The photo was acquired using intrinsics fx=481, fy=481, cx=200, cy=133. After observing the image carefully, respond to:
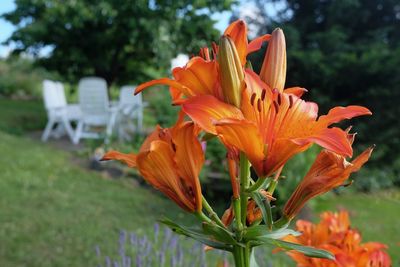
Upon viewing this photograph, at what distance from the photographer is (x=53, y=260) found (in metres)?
3.40

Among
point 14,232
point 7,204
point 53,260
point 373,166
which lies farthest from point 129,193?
point 373,166

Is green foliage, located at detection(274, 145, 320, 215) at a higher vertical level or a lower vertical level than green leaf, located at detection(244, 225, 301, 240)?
lower

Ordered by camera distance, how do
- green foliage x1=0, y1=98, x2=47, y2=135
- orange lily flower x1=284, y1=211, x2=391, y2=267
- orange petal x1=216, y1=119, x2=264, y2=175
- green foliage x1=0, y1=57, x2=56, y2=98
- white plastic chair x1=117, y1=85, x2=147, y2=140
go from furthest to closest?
green foliage x1=0, y1=57, x2=56, y2=98, green foliage x1=0, y1=98, x2=47, y2=135, white plastic chair x1=117, y1=85, x2=147, y2=140, orange lily flower x1=284, y1=211, x2=391, y2=267, orange petal x1=216, y1=119, x2=264, y2=175

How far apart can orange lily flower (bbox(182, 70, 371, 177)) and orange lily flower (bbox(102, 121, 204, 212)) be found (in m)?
0.06

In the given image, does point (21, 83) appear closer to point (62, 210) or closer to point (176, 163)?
point (62, 210)

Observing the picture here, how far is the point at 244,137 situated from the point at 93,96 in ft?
26.9

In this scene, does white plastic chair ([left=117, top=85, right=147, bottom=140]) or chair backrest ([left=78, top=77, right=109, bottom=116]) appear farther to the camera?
white plastic chair ([left=117, top=85, right=147, bottom=140])

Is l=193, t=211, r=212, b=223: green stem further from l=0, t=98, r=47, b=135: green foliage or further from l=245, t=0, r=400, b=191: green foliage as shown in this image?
l=0, t=98, r=47, b=135: green foliage

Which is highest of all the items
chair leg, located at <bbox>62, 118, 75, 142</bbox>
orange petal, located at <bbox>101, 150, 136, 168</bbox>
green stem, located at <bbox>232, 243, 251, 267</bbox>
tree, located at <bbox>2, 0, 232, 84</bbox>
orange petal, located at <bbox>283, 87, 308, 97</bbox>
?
tree, located at <bbox>2, 0, 232, 84</bbox>

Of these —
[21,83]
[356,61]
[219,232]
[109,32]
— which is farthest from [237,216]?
[21,83]

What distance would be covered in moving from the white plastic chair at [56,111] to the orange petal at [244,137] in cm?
830

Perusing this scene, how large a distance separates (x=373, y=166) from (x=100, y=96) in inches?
190

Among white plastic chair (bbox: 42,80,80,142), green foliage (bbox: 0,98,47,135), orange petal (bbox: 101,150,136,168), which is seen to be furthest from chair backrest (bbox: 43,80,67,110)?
orange petal (bbox: 101,150,136,168)

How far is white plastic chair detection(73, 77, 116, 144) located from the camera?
845 cm
